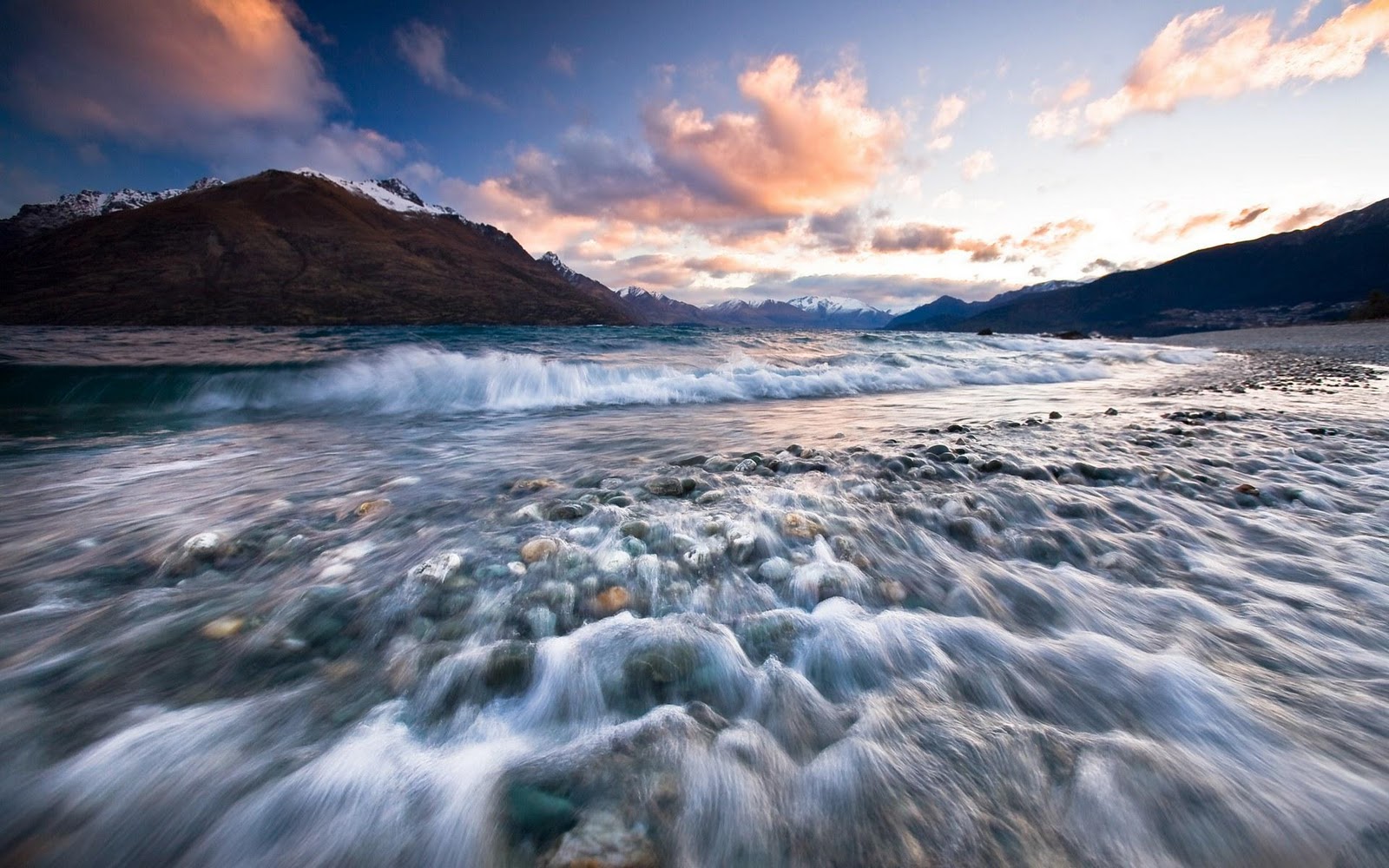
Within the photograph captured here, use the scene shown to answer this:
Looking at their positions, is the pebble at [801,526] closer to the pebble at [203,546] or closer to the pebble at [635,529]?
the pebble at [635,529]

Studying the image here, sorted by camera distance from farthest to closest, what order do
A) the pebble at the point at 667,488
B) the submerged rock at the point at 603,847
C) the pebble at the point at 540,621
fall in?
the pebble at the point at 667,488 < the pebble at the point at 540,621 < the submerged rock at the point at 603,847

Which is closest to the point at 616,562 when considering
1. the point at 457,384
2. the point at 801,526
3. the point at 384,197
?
the point at 801,526

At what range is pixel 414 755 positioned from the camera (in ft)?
4.75

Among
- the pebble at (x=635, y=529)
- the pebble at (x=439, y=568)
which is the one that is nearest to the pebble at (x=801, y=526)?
the pebble at (x=635, y=529)

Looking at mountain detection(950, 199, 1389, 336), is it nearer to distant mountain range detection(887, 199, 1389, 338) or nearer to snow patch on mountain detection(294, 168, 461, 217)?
distant mountain range detection(887, 199, 1389, 338)

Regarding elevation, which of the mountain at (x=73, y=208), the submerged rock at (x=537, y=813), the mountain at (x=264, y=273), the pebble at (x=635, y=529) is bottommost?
the submerged rock at (x=537, y=813)

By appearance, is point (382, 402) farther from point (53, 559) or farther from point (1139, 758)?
point (1139, 758)

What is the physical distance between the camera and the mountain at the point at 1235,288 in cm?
11206

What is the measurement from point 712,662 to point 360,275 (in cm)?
12972

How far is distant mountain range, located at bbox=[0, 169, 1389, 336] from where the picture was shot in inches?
3401

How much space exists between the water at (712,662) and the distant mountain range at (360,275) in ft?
319

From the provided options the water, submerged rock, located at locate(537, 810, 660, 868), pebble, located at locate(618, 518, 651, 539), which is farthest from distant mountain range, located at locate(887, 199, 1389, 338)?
submerged rock, located at locate(537, 810, 660, 868)

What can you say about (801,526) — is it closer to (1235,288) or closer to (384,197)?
(1235,288)

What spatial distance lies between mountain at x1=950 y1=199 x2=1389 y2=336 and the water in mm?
142375
